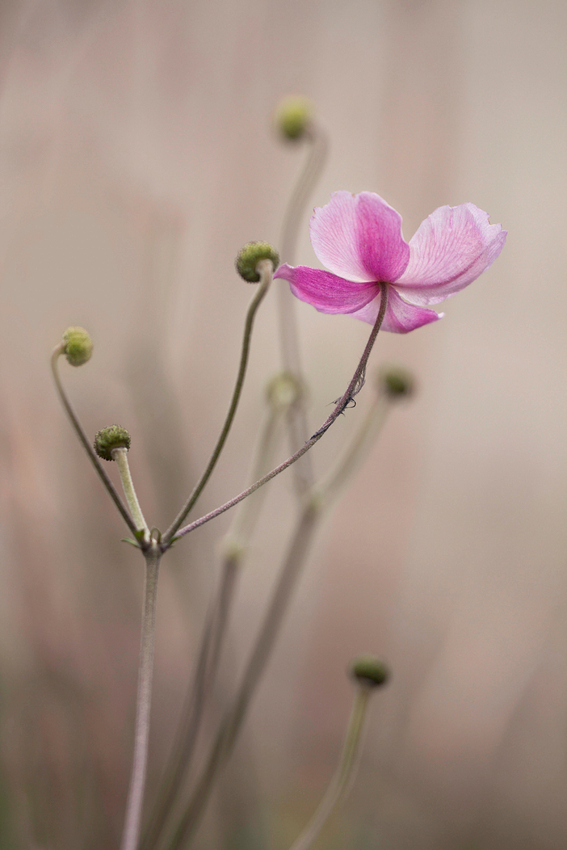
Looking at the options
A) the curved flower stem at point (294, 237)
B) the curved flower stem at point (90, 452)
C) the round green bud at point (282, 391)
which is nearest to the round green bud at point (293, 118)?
the curved flower stem at point (294, 237)

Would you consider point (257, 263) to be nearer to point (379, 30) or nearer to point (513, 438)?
point (513, 438)

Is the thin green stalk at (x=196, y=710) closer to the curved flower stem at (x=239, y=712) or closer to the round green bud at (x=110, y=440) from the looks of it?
the curved flower stem at (x=239, y=712)

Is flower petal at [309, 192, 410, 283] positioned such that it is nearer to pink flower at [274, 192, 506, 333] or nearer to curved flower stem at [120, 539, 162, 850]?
pink flower at [274, 192, 506, 333]

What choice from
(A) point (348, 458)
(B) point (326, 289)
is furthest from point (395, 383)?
(B) point (326, 289)

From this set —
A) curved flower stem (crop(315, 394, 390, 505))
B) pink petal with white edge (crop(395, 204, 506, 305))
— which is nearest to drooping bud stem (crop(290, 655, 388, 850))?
curved flower stem (crop(315, 394, 390, 505))

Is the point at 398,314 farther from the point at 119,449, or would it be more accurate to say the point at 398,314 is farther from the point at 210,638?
the point at 210,638

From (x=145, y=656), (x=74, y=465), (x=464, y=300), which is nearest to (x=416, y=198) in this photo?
(x=464, y=300)
